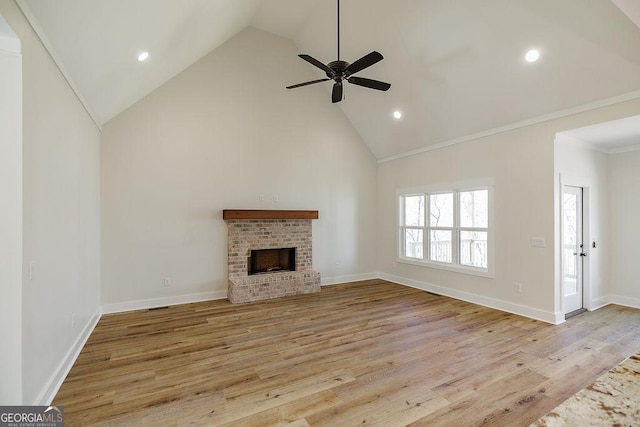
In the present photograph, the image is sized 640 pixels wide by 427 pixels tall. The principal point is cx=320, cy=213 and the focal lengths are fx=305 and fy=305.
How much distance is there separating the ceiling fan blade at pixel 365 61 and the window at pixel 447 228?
301cm

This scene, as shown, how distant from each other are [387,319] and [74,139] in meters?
4.26

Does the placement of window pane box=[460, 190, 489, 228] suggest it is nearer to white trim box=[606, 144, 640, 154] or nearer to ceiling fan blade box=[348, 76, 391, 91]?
white trim box=[606, 144, 640, 154]

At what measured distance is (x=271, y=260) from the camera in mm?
5848

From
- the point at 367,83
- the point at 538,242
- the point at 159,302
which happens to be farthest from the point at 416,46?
the point at 159,302

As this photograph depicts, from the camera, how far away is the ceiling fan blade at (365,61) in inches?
125

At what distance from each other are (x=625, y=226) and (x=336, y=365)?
17.3 feet

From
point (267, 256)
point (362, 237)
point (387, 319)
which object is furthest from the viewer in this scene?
point (362, 237)

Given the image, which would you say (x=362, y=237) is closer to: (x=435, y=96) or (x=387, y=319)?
(x=387, y=319)

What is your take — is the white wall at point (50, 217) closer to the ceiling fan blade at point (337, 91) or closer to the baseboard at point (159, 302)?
the baseboard at point (159, 302)

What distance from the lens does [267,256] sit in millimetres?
5805

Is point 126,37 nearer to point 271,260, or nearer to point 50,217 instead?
point 50,217

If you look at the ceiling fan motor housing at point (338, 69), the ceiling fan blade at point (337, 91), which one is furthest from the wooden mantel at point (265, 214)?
the ceiling fan motor housing at point (338, 69)

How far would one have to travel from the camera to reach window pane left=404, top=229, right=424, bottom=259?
6293 mm

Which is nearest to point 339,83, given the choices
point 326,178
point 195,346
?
point 326,178
